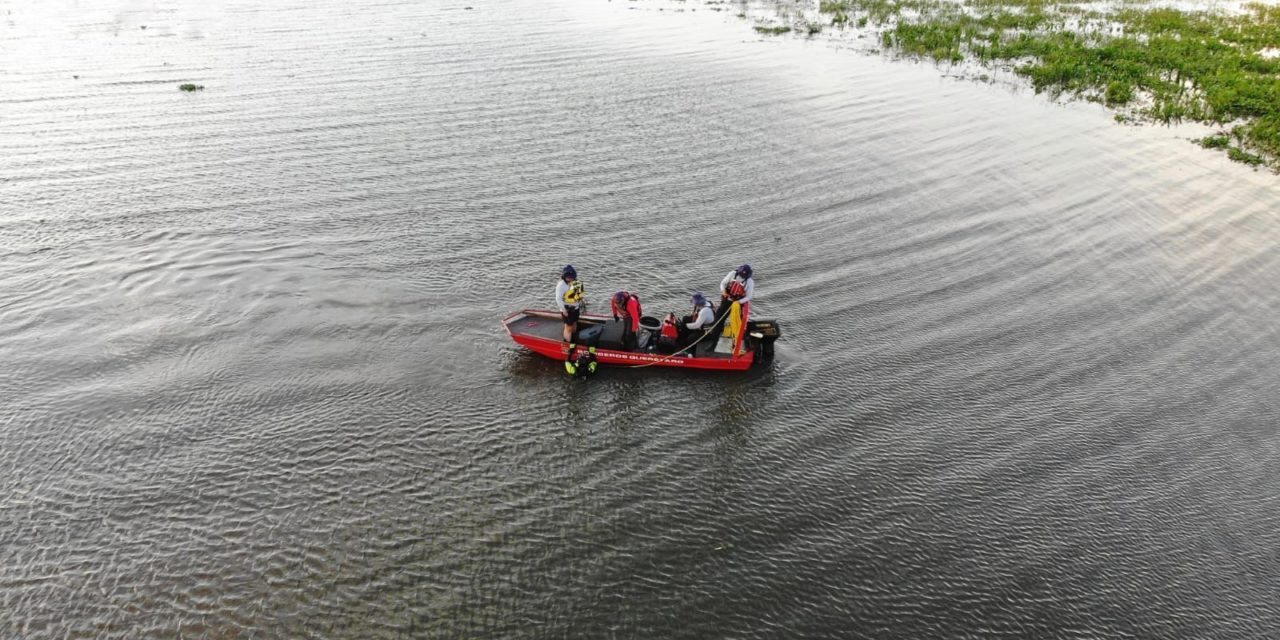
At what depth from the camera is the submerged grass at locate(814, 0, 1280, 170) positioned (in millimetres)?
31203

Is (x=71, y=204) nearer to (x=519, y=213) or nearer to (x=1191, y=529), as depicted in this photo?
(x=519, y=213)

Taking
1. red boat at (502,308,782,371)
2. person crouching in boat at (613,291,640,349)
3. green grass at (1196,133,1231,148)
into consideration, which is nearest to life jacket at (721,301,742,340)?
red boat at (502,308,782,371)

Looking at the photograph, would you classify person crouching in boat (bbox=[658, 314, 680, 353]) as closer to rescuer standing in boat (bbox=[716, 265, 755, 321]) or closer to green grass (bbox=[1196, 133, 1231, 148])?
rescuer standing in boat (bbox=[716, 265, 755, 321])

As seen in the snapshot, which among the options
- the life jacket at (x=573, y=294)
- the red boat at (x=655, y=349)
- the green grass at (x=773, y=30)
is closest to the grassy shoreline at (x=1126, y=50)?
the green grass at (x=773, y=30)

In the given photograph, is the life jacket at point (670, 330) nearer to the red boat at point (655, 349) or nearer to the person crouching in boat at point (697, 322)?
the person crouching in boat at point (697, 322)

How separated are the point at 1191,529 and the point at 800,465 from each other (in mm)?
6229

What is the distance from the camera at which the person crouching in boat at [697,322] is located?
54.3 feet

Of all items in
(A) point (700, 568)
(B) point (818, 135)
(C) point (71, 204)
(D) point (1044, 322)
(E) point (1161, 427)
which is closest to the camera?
(A) point (700, 568)

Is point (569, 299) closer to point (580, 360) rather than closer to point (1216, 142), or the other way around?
point (580, 360)

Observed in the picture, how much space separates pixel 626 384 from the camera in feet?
53.3

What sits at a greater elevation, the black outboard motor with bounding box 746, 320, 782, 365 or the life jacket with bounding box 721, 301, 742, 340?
the life jacket with bounding box 721, 301, 742, 340

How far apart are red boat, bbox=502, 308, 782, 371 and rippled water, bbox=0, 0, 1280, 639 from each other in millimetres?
384

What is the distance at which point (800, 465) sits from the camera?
45.2 feet

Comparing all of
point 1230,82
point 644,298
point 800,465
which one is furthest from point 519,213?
point 1230,82
